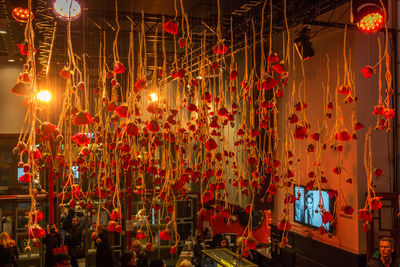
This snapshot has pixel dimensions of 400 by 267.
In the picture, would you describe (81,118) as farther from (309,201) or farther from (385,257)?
(309,201)

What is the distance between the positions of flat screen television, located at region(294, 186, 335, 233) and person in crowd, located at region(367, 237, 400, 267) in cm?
130

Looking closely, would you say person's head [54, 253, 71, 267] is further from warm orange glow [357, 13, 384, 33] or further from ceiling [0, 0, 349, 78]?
warm orange glow [357, 13, 384, 33]

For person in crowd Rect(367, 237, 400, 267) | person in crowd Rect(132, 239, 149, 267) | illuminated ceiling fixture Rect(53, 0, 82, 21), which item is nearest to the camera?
illuminated ceiling fixture Rect(53, 0, 82, 21)

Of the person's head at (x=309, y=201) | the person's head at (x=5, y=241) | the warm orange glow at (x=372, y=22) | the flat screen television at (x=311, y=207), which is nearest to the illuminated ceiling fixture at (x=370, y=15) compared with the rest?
the warm orange glow at (x=372, y=22)

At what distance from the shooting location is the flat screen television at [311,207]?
5879 mm

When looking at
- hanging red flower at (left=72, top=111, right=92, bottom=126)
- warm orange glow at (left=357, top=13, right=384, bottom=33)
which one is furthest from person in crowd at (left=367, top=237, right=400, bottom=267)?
hanging red flower at (left=72, top=111, right=92, bottom=126)

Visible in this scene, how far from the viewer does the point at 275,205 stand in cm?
748

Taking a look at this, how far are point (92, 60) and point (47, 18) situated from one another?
10.1ft

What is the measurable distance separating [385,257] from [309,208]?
1.92 metres

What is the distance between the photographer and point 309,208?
6266mm

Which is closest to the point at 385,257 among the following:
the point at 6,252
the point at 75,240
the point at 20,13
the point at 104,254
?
the point at 104,254

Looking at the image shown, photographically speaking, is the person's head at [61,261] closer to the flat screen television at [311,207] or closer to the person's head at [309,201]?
the flat screen television at [311,207]

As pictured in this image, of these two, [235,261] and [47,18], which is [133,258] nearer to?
[235,261]

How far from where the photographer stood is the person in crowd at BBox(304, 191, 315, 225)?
616cm
